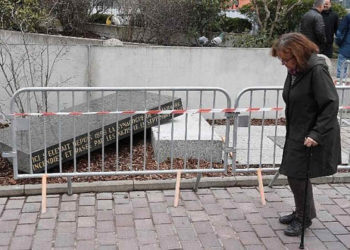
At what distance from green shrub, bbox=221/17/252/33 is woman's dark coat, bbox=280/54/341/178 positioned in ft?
27.0

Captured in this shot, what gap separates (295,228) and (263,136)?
115 inches

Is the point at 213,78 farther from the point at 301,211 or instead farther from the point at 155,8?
the point at 301,211

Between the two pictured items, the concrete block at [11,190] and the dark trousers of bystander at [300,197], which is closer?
the dark trousers of bystander at [300,197]

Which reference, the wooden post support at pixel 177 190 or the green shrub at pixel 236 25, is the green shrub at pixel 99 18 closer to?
the green shrub at pixel 236 25

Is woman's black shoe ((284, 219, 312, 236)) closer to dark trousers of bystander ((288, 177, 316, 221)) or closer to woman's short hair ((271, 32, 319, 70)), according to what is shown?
dark trousers of bystander ((288, 177, 316, 221))

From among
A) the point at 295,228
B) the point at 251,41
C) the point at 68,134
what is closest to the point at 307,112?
the point at 295,228

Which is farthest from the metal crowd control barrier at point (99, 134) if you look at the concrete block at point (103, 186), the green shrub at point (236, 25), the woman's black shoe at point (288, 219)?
the green shrub at point (236, 25)

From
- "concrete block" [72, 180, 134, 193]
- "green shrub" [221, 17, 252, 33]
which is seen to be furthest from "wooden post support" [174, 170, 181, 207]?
"green shrub" [221, 17, 252, 33]

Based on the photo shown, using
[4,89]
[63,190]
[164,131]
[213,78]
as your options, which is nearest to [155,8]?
[213,78]

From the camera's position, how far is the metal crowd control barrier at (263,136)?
16.9 ft

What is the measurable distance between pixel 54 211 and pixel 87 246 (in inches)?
31.8

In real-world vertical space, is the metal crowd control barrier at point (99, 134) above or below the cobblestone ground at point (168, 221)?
above

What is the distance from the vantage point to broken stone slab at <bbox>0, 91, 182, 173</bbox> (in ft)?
16.8

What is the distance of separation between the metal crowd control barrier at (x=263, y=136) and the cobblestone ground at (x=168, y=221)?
479 mm
